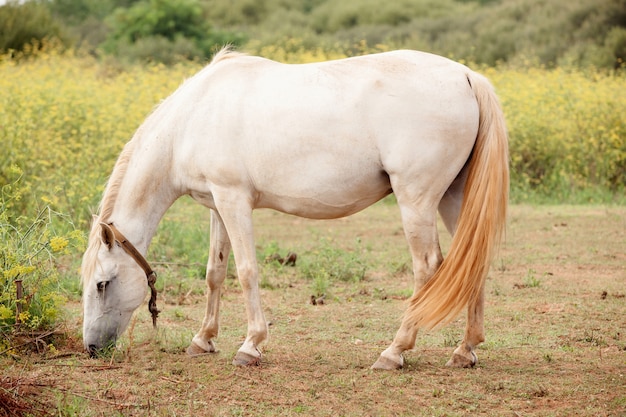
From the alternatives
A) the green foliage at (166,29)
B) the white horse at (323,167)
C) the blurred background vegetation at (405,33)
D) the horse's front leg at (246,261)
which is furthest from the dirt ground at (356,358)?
the green foliage at (166,29)

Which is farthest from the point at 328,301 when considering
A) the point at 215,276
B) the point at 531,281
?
the point at 531,281

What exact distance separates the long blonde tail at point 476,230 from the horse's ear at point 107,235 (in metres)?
1.73

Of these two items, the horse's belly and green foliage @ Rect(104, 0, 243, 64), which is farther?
green foliage @ Rect(104, 0, 243, 64)

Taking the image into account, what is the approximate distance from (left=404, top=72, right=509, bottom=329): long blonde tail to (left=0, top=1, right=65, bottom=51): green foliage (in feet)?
60.2

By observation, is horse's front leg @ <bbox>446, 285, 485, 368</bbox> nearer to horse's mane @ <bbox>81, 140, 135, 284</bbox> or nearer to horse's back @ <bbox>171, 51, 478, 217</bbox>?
horse's back @ <bbox>171, 51, 478, 217</bbox>

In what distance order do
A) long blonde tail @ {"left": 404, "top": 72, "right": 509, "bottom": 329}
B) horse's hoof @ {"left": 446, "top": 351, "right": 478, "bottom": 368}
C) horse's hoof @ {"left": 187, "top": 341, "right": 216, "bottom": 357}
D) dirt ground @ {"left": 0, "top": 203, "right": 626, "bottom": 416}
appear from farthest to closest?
horse's hoof @ {"left": 187, "top": 341, "right": 216, "bottom": 357}, horse's hoof @ {"left": 446, "top": 351, "right": 478, "bottom": 368}, long blonde tail @ {"left": 404, "top": 72, "right": 509, "bottom": 329}, dirt ground @ {"left": 0, "top": 203, "right": 626, "bottom": 416}

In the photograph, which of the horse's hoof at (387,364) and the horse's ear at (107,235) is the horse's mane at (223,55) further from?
the horse's hoof at (387,364)

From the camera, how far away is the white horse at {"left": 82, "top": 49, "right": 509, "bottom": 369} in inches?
173

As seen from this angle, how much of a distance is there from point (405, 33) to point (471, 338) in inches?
986

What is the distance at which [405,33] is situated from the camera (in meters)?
28.6

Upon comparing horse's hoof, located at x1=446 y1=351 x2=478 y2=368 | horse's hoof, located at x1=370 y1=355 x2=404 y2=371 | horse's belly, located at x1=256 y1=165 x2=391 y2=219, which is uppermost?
horse's belly, located at x1=256 y1=165 x2=391 y2=219

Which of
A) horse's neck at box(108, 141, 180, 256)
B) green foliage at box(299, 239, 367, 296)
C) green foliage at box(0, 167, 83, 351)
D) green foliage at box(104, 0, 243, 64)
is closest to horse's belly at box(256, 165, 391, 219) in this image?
horse's neck at box(108, 141, 180, 256)

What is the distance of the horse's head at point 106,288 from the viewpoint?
4.69 meters

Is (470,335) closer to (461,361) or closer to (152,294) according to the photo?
(461,361)
